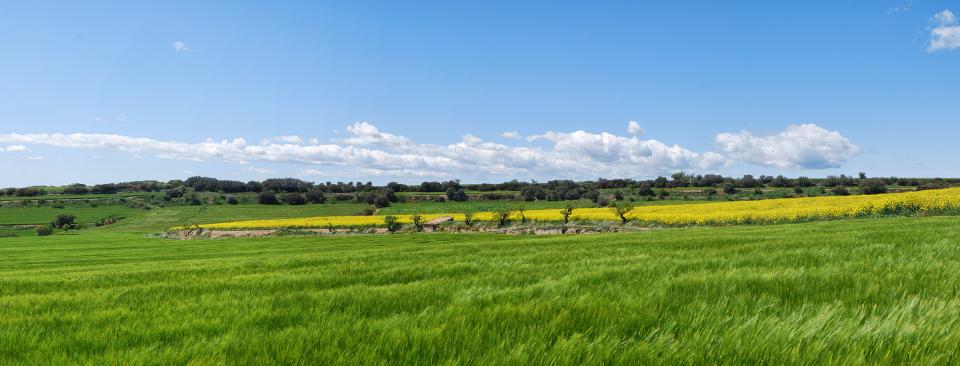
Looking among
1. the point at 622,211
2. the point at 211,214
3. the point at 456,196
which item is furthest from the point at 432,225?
the point at 211,214

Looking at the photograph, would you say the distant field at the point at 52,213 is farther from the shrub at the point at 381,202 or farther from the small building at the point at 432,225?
the small building at the point at 432,225

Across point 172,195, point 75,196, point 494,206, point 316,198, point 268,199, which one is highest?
point 172,195

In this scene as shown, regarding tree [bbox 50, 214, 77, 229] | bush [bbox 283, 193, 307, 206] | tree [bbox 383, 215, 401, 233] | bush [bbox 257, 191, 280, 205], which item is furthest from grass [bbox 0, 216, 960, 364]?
bush [bbox 257, 191, 280, 205]

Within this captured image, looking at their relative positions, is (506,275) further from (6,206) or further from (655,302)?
(6,206)

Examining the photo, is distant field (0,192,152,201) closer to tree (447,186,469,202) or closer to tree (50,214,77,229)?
tree (50,214,77,229)

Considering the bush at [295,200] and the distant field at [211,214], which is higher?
the bush at [295,200]

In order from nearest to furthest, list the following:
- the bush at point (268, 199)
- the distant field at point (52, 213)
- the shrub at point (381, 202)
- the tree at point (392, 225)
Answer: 1. the tree at point (392, 225)
2. the distant field at point (52, 213)
3. the shrub at point (381, 202)
4. the bush at point (268, 199)

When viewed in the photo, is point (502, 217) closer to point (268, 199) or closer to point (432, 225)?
point (432, 225)

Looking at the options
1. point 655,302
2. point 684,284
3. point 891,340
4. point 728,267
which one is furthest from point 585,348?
point 728,267

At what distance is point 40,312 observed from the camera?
5387 mm

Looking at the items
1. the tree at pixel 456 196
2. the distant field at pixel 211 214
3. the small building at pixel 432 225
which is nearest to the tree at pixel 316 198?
the distant field at pixel 211 214

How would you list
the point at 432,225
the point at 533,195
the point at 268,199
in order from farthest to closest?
1. the point at 268,199
2. the point at 533,195
3. the point at 432,225

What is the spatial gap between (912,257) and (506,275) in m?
5.34

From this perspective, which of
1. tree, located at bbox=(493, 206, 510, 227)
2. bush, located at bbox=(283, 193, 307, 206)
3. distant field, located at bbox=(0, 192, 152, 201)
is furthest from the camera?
distant field, located at bbox=(0, 192, 152, 201)
